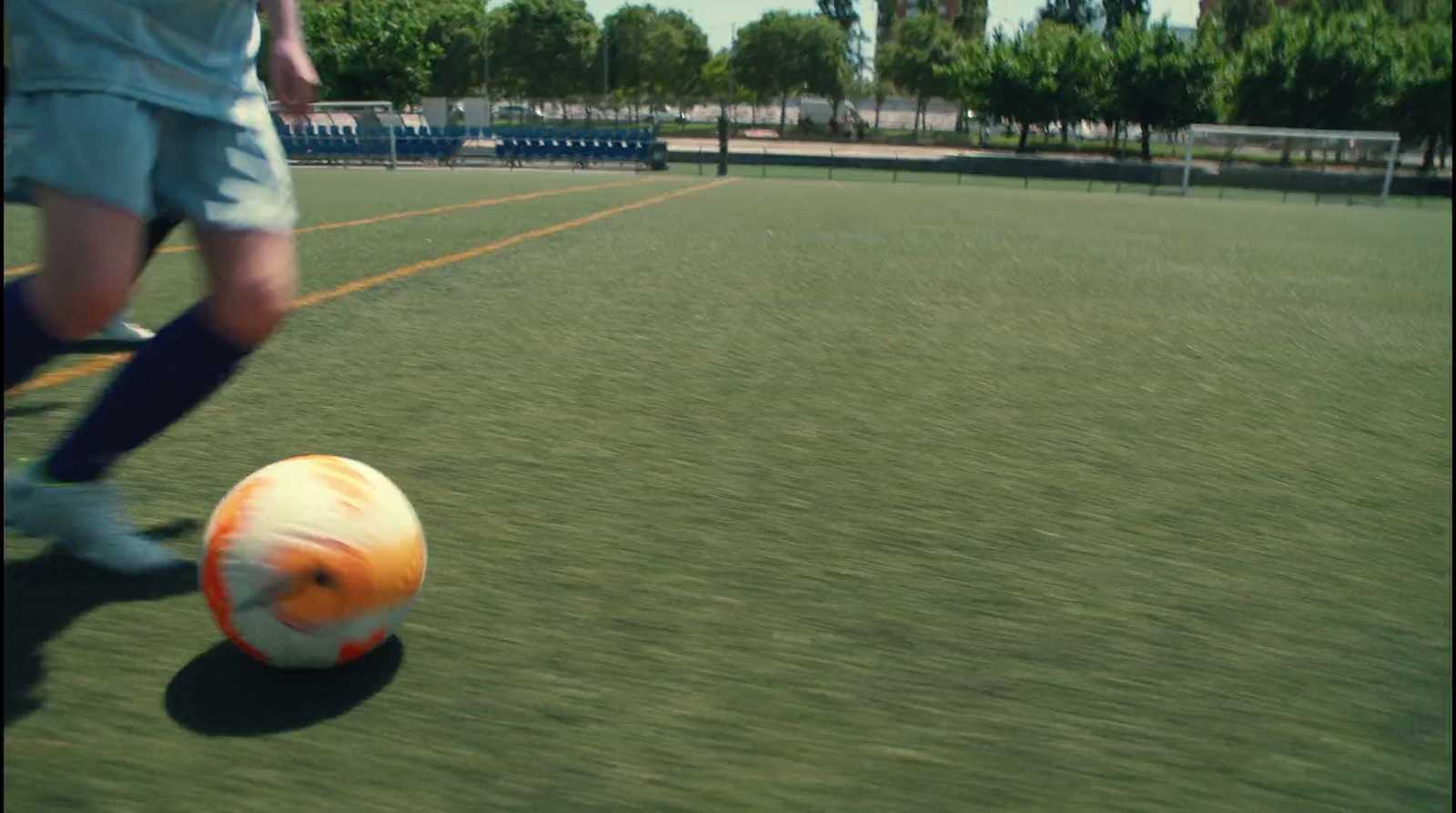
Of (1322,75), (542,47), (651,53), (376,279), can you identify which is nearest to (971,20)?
(651,53)

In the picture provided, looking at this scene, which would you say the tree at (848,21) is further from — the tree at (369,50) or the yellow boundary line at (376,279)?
the yellow boundary line at (376,279)

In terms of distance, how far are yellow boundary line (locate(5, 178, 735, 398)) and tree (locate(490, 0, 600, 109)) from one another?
242ft

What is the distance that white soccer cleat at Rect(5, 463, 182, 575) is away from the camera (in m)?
2.35

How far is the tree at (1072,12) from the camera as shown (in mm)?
105125

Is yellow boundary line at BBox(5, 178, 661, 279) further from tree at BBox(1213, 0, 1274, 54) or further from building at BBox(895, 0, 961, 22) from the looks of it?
building at BBox(895, 0, 961, 22)

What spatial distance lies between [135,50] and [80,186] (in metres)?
0.27

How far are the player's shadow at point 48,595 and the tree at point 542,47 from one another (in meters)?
88.4

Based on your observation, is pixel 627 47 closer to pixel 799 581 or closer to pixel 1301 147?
pixel 1301 147

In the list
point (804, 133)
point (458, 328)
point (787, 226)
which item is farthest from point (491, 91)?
point (458, 328)

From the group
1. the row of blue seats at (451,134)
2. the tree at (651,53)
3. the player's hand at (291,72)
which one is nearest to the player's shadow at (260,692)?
the player's hand at (291,72)

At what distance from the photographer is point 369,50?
218 feet

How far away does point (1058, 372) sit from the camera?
16.9 ft

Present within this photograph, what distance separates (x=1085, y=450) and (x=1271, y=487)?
0.57 metres

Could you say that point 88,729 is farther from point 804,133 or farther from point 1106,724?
point 804,133
